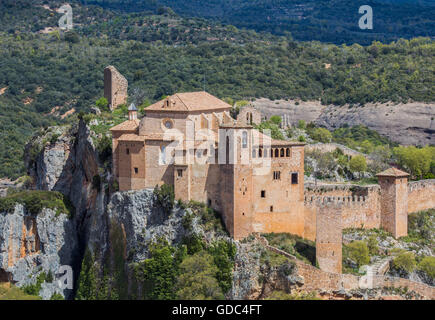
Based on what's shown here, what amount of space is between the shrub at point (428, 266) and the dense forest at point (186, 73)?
3549 cm

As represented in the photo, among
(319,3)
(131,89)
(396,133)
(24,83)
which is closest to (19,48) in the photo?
(24,83)

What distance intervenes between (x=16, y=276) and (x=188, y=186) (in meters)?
16.1

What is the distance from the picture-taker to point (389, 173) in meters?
50.7

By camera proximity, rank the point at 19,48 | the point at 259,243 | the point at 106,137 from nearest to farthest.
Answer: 1. the point at 259,243
2. the point at 106,137
3. the point at 19,48

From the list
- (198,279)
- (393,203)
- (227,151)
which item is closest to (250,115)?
(227,151)

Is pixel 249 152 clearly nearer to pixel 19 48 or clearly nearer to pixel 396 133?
pixel 396 133

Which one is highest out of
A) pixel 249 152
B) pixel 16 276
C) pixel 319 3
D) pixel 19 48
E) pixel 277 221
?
pixel 319 3

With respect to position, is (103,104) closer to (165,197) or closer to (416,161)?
(165,197)

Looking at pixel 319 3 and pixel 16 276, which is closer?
pixel 16 276

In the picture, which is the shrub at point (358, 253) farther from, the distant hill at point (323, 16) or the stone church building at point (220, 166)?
the distant hill at point (323, 16)

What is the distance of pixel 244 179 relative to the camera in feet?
151

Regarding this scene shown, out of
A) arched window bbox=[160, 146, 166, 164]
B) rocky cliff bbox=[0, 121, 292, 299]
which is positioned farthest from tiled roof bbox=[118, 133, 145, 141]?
rocky cliff bbox=[0, 121, 292, 299]

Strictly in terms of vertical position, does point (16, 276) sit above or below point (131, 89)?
below

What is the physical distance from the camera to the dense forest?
283 ft
